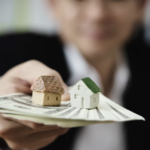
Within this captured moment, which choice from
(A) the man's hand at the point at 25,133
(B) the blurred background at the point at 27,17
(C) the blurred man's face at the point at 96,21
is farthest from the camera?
(B) the blurred background at the point at 27,17

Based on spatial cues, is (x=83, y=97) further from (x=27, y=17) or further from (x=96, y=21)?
(x=27, y=17)

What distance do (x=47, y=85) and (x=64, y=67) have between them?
1.04 m

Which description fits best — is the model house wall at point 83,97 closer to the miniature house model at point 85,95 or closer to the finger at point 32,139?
the miniature house model at point 85,95

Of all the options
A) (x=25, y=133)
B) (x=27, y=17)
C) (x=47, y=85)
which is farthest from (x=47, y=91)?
(x=27, y=17)

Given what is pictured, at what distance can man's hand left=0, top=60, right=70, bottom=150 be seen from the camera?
0.61 m

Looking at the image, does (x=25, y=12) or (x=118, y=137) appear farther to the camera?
(x=25, y=12)

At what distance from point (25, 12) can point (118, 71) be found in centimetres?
109

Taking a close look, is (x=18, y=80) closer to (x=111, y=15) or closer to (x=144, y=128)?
(x=111, y=15)

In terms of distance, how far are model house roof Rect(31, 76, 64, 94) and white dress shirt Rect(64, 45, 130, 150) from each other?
98 cm

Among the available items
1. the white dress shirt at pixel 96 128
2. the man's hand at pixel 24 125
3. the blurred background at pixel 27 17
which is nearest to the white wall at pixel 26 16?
the blurred background at pixel 27 17

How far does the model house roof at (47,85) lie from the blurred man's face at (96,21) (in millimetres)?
976

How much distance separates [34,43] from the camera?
1778mm

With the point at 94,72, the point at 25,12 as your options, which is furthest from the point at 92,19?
the point at 25,12

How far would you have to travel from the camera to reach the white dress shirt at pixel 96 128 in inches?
63.1
